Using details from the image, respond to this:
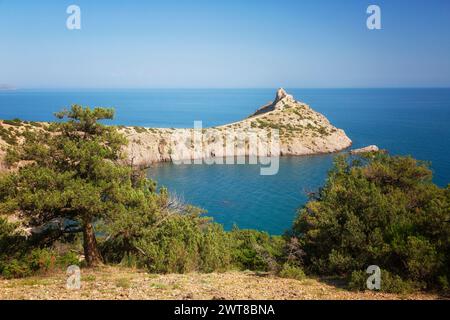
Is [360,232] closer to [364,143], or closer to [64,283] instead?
[64,283]

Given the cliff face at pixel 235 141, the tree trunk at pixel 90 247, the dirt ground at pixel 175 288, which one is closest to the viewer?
the dirt ground at pixel 175 288

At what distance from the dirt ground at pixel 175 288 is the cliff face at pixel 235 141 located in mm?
64350

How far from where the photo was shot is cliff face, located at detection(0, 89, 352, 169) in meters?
80.9

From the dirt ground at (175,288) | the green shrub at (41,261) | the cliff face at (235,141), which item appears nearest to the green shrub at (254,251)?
the dirt ground at (175,288)

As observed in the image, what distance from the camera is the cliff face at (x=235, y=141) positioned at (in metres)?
80.9

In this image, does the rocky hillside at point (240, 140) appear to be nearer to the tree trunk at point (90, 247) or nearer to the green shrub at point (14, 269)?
the tree trunk at point (90, 247)

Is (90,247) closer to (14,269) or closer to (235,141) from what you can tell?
(14,269)

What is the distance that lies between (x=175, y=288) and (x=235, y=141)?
7625 centimetres

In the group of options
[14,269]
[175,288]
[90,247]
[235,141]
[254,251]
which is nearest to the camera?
[175,288]

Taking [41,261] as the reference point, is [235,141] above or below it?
above

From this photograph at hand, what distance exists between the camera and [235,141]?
8681 cm

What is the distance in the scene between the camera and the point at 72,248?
786 inches

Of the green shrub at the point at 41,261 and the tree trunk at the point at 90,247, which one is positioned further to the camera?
the tree trunk at the point at 90,247

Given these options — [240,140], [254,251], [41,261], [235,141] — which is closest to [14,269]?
[41,261]
